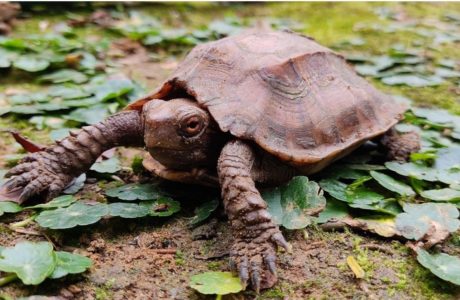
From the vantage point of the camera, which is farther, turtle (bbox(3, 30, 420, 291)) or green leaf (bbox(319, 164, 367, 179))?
green leaf (bbox(319, 164, 367, 179))

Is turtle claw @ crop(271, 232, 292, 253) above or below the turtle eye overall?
below

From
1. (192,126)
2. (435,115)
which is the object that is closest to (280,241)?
(192,126)

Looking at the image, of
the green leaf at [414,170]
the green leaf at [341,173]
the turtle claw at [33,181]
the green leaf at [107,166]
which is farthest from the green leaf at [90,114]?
the green leaf at [414,170]

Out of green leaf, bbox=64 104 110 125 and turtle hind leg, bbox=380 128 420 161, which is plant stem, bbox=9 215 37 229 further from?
turtle hind leg, bbox=380 128 420 161

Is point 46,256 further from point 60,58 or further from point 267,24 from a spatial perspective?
point 267,24

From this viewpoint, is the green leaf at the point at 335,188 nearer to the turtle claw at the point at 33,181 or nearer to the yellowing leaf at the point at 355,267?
the yellowing leaf at the point at 355,267

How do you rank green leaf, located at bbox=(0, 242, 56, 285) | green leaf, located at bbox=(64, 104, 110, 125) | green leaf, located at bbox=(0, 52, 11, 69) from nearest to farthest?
green leaf, located at bbox=(0, 242, 56, 285) → green leaf, located at bbox=(64, 104, 110, 125) → green leaf, located at bbox=(0, 52, 11, 69)

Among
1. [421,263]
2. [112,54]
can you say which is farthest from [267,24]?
[421,263]

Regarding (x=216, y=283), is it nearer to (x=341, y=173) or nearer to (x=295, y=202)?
(x=295, y=202)

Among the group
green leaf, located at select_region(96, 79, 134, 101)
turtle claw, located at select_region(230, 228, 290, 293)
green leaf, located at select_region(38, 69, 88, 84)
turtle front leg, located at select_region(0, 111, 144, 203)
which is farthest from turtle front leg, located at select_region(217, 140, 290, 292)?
green leaf, located at select_region(38, 69, 88, 84)
